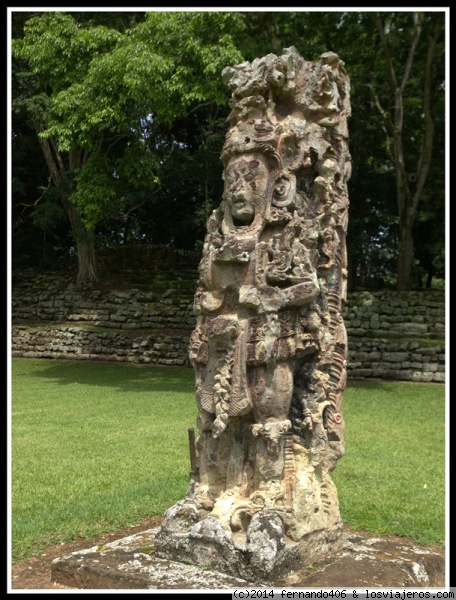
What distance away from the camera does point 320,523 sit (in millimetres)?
4602

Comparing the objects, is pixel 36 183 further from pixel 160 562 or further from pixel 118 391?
pixel 160 562

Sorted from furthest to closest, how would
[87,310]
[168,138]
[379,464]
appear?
1. [168,138]
2. [87,310]
3. [379,464]

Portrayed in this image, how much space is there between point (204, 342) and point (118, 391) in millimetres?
9743

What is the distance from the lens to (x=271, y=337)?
4.53 meters

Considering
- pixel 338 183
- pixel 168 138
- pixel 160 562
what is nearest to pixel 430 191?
pixel 168 138

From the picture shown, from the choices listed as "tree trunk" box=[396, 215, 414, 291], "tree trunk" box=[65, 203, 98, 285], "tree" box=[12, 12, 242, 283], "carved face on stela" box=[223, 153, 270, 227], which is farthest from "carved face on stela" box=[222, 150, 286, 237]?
"tree trunk" box=[65, 203, 98, 285]

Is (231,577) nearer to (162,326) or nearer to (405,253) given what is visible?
(162,326)

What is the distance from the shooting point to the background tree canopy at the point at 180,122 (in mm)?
13664

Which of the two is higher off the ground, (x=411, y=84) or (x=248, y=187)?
(x=411, y=84)

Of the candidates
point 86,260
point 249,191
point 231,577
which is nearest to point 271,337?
point 249,191

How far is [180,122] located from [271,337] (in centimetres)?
2116

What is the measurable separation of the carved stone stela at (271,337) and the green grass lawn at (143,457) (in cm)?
148

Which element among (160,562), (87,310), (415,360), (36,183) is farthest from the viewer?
(36,183)

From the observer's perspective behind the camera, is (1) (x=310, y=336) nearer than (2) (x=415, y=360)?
Yes
